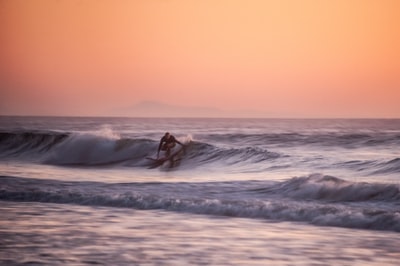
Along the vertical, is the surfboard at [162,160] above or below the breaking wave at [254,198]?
above

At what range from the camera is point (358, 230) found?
9.95m

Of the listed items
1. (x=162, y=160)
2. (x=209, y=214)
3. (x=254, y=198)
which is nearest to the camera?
(x=209, y=214)

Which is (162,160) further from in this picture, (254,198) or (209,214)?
(209,214)

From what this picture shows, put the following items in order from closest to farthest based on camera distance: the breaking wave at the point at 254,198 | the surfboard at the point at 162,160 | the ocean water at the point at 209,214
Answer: the ocean water at the point at 209,214 < the breaking wave at the point at 254,198 < the surfboard at the point at 162,160

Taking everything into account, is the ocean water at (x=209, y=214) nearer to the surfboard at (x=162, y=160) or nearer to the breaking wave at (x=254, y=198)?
the breaking wave at (x=254, y=198)

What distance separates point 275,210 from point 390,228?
212 cm

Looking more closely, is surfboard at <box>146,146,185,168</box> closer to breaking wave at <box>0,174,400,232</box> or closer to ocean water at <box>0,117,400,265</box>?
ocean water at <box>0,117,400,265</box>

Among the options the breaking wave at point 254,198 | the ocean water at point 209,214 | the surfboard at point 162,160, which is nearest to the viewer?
the ocean water at point 209,214

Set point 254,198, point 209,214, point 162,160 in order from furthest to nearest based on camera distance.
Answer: point 162,160 → point 254,198 → point 209,214

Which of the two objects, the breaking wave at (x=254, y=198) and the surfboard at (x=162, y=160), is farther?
the surfboard at (x=162, y=160)

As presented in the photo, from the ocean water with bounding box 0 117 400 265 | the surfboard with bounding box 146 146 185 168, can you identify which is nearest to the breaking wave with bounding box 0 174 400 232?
the ocean water with bounding box 0 117 400 265

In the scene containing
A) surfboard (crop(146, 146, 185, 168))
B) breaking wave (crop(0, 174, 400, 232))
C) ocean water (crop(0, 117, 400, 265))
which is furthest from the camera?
surfboard (crop(146, 146, 185, 168))

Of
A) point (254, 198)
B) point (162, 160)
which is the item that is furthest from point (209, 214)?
point (162, 160)

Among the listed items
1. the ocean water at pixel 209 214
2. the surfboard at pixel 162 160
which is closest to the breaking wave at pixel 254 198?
the ocean water at pixel 209 214
